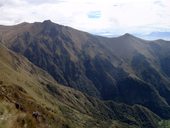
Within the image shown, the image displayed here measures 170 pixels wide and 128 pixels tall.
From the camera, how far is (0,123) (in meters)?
43.0

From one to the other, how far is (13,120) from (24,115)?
2.29 metres

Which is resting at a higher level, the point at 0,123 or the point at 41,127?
the point at 0,123

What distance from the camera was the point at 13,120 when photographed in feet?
148

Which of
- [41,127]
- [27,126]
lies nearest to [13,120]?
[27,126]

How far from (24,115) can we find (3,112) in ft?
9.87

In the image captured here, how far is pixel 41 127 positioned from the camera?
50281 mm

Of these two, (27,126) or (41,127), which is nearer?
(27,126)

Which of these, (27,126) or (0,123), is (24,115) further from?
(0,123)

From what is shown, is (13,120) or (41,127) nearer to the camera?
(13,120)

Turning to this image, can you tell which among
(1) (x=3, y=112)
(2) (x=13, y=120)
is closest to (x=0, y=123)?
(2) (x=13, y=120)

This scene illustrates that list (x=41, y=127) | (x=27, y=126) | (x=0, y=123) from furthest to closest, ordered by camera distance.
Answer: (x=41, y=127) < (x=27, y=126) < (x=0, y=123)

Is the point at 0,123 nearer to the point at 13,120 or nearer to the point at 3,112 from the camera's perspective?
the point at 13,120

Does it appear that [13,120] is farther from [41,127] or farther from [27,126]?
[41,127]

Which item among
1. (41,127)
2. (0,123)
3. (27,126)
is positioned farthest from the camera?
(41,127)
